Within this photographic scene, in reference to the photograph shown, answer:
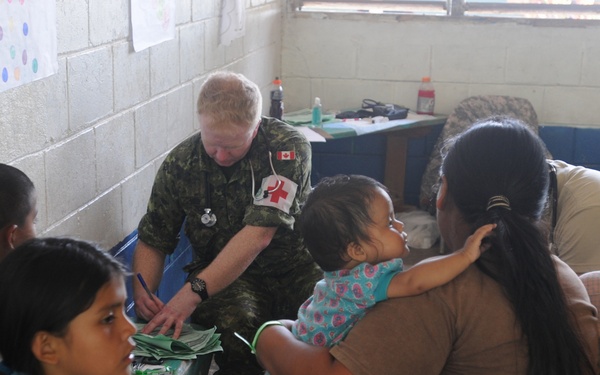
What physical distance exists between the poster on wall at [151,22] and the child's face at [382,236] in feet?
4.23

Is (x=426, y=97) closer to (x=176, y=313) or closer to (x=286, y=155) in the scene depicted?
(x=286, y=155)

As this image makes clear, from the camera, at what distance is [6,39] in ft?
6.31

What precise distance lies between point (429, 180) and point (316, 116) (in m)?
0.82

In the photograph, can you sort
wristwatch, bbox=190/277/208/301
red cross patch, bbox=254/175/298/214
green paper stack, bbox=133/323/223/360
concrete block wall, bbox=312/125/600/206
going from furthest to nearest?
concrete block wall, bbox=312/125/600/206, red cross patch, bbox=254/175/298/214, wristwatch, bbox=190/277/208/301, green paper stack, bbox=133/323/223/360

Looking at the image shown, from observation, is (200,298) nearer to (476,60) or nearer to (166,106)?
(166,106)

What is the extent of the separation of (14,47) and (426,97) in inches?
128

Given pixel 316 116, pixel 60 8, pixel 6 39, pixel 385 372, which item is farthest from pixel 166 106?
pixel 385 372

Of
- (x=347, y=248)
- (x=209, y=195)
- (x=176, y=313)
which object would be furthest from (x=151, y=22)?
(x=347, y=248)

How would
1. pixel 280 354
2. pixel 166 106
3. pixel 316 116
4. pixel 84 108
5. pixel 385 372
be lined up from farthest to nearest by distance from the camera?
1. pixel 316 116
2. pixel 166 106
3. pixel 84 108
4. pixel 280 354
5. pixel 385 372

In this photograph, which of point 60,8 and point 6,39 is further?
point 60,8

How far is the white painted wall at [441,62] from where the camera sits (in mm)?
4773

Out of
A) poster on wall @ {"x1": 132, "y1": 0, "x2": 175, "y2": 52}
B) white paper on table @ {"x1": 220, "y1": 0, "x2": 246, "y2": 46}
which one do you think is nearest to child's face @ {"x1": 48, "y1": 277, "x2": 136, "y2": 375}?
poster on wall @ {"x1": 132, "y1": 0, "x2": 175, "y2": 52}

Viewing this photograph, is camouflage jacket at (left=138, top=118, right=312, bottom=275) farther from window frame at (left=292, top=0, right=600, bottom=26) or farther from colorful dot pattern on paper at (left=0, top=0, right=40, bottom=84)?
window frame at (left=292, top=0, right=600, bottom=26)

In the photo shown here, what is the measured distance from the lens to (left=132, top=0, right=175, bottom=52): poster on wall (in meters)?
2.74
